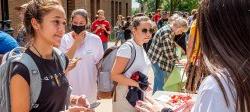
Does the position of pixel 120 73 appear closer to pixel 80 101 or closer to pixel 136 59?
pixel 136 59

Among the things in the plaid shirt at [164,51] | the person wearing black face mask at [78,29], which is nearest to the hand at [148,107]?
the person wearing black face mask at [78,29]

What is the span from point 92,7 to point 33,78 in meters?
23.9

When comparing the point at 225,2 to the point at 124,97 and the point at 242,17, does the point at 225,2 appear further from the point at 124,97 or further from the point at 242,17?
the point at 124,97

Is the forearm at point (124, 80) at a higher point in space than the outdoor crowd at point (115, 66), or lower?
lower

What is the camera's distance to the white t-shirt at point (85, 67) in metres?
5.28

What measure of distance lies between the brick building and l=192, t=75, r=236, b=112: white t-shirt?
40.4 ft

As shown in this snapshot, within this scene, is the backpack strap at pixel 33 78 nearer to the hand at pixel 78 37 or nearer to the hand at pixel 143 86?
the hand at pixel 143 86

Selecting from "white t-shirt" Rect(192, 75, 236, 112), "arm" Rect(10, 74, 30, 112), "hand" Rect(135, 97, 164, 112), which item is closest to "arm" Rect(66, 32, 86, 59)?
"arm" Rect(10, 74, 30, 112)

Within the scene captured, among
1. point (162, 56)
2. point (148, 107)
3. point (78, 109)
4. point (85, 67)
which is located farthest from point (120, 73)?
point (162, 56)

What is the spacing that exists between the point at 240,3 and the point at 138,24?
11.2ft

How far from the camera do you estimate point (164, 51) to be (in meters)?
7.31

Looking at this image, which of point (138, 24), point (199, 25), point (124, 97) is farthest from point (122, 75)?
point (199, 25)

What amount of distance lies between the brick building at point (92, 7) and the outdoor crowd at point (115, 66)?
853cm

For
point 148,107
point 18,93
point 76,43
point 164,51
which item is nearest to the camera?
point 148,107
